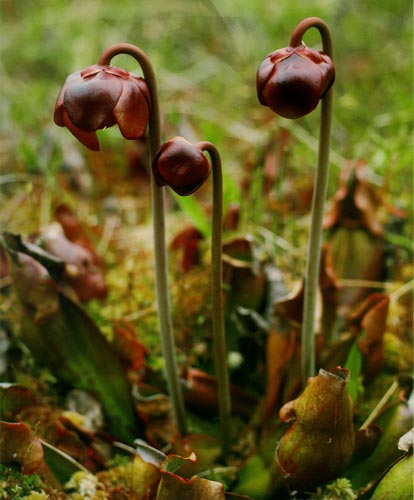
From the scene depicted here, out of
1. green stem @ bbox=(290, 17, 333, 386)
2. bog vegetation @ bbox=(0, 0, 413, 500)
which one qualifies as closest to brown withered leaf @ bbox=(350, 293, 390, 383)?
bog vegetation @ bbox=(0, 0, 413, 500)

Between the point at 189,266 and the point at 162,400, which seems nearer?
the point at 162,400

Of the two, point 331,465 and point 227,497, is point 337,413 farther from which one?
point 227,497

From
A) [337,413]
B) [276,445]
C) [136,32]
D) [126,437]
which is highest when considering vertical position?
[136,32]

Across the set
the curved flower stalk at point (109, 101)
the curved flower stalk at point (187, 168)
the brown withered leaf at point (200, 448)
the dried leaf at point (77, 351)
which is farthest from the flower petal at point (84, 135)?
the brown withered leaf at point (200, 448)

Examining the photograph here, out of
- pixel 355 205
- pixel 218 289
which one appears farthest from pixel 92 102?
pixel 355 205

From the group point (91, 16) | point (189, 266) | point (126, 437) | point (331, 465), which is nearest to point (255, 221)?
point (189, 266)
